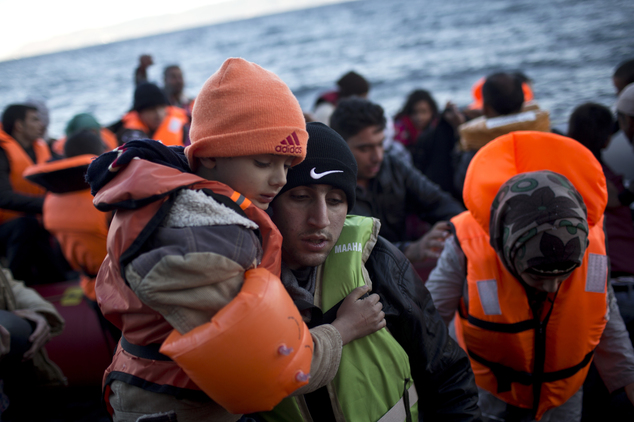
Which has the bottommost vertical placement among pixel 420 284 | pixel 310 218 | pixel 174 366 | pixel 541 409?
pixel 541 409

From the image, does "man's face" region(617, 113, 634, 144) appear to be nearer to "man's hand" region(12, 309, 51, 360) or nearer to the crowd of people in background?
the crowd of people in background

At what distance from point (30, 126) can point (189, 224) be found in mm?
5552

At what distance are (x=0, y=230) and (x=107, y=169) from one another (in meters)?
4.54

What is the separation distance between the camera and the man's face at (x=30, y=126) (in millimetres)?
5434

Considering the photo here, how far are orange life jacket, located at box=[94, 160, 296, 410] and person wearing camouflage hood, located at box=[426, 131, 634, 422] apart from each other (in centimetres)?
133

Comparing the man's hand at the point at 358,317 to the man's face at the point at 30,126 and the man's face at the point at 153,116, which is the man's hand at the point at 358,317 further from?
the man's face at the point at 30,126

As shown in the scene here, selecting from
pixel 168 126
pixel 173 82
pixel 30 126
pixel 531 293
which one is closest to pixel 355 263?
pixel 531 293

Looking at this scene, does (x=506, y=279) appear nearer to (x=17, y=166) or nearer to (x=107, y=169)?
(x=107, y=169)

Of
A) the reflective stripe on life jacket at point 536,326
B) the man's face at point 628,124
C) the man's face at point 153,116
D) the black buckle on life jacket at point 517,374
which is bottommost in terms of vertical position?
the black buckle on life jacket at point 517,374

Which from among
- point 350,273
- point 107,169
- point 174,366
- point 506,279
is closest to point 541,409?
point 506,279

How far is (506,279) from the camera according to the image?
Result: 2234 millimetres

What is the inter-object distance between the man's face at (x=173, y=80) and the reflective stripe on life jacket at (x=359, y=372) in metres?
7.17

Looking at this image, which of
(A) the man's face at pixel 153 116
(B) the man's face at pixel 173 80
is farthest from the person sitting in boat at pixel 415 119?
(B) the man's face at pixel 173 80

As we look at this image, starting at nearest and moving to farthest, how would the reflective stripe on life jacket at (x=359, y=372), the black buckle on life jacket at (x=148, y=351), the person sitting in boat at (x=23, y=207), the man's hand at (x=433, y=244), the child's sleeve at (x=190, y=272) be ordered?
the child's sleeve at (x=190, y=272) → the black buckle on life jacket at (x=148, y=351) → the reflective stripe on life jacket at (x=359, y=372) → the man's hand at (x=433, y=244) → the person sitting in boat at (x=23, y=207)
